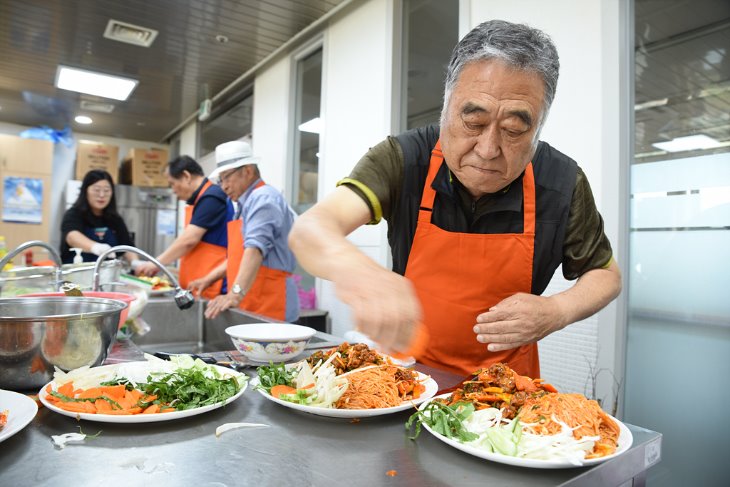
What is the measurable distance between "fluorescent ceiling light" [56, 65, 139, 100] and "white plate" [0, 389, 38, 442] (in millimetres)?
6147

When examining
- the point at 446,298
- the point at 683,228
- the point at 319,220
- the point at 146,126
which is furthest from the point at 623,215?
the point at 146,126

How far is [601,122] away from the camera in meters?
2.49

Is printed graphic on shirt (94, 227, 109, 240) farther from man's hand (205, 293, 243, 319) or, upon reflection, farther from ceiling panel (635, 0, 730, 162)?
ceiling panel (635, 0, 730, 162)

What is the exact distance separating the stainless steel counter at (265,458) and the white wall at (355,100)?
116 inches

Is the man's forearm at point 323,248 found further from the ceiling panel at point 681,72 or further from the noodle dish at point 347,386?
the ceiling panel at point 681,72

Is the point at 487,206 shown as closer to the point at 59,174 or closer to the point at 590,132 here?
the point at 590,132

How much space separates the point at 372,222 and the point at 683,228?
1678 mm

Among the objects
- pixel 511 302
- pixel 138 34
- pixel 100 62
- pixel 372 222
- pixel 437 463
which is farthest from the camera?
pixel 100 62

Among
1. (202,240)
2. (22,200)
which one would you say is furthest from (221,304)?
(22,200)

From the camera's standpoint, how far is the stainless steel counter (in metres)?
0.74

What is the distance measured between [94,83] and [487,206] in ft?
21.6

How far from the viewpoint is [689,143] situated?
227cm

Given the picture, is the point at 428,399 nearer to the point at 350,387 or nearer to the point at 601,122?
the point at 350,387

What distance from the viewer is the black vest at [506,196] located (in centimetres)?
152
